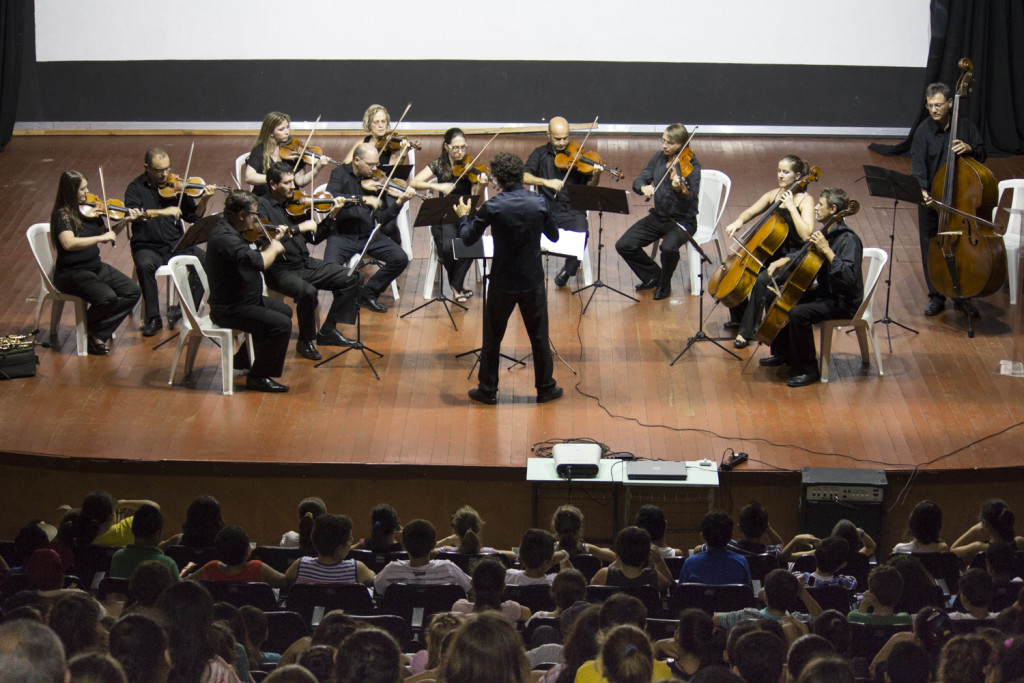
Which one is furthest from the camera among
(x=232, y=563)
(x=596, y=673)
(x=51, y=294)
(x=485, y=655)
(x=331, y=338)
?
(x=331, y=338)

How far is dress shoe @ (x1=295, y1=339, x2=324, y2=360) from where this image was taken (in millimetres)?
7516

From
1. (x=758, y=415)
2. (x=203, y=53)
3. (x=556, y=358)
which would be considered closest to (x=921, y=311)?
(x=758, y=415)

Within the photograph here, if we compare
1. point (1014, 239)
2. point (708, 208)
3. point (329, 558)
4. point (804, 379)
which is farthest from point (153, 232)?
point (1014, 239)

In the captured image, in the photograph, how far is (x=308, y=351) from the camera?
7.52m

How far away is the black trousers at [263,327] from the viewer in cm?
692

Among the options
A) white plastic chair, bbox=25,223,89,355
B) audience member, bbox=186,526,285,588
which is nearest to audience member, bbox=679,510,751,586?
audience member, bbox=186,526,285,588

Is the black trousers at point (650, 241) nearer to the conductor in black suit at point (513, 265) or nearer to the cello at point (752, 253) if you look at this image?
the cello at point (752, 253)

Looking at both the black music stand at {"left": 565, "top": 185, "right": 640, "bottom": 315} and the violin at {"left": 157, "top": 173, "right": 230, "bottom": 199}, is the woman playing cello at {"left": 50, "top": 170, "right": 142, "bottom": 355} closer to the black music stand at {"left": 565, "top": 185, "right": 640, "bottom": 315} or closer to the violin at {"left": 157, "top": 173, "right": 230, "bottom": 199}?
the violin at {"left": 157, "top": 173, "right": 230, "bottom": 199}

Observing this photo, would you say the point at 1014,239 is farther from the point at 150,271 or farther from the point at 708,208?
the point at 150,271

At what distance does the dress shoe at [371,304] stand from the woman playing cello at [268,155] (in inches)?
34.4

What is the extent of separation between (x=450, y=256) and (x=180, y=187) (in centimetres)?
180

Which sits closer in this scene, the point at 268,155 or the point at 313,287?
the point at 313,287

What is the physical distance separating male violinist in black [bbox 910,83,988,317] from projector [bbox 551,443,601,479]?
2922 millimetres

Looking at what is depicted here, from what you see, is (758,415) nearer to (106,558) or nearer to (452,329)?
(452,329)
